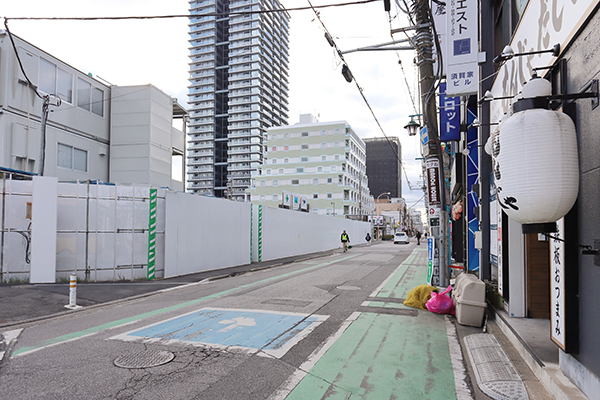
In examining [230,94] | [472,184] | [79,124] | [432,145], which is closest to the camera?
[432,145]

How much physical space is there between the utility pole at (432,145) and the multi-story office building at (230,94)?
347 feet

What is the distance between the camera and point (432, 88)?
1012cm

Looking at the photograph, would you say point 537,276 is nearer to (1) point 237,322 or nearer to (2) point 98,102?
(1) point 237,322

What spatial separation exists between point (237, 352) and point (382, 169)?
15147cm

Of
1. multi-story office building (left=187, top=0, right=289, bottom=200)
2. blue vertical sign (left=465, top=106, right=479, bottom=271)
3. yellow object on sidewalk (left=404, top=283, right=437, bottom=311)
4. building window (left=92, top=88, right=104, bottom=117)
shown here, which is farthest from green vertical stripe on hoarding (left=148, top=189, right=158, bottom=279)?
multi-story office building (left=187, top=0, right=289, bottom=200)

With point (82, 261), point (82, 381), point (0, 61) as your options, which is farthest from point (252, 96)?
point (82, 381)

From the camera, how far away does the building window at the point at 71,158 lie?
2155cm

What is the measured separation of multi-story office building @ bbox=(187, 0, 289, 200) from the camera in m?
119

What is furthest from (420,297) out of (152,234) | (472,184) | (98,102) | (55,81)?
(98,102)

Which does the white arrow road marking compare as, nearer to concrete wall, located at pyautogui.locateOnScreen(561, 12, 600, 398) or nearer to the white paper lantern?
concrete wall, located at pyautogui.locateOnScreen(561, 12, 600, 398)

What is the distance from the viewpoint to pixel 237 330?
22.3 feet

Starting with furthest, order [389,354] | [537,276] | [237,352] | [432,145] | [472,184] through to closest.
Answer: [472,184], [432,145], [537,276], [389,354], [237,352]

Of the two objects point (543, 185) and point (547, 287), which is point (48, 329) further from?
point (547, 287)

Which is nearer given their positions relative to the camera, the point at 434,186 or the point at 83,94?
the point at 434,186
